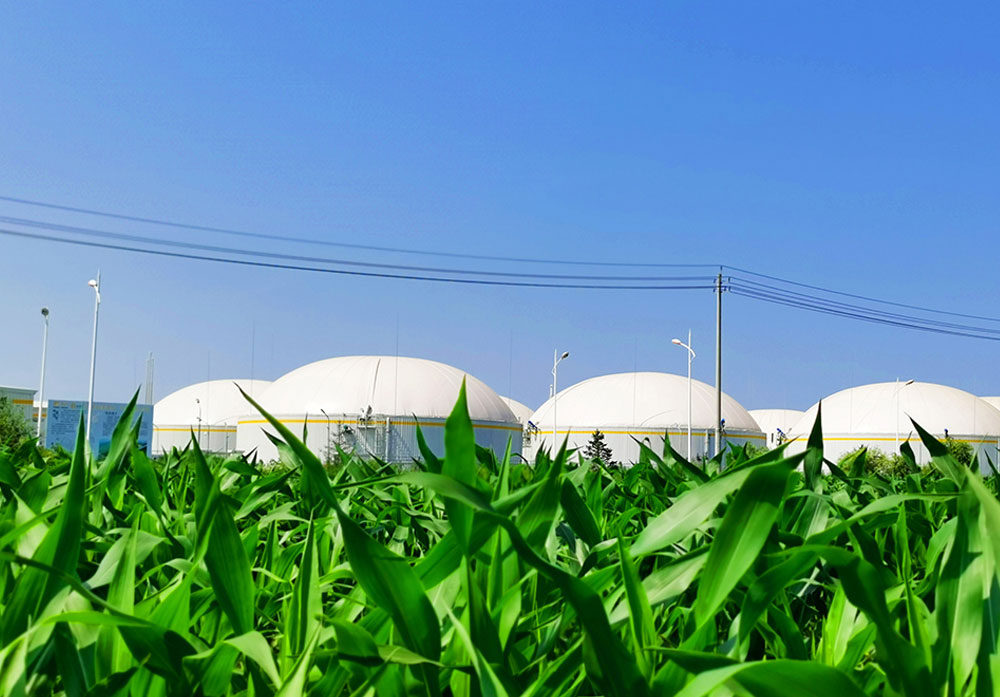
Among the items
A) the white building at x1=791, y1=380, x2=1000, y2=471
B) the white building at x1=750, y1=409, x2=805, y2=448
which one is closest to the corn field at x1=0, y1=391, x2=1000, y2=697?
the white building at x1=791, y1=380, x2=1000, y2=471

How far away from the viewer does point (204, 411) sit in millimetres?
60438

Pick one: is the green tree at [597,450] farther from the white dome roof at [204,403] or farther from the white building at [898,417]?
the white dome roof at [204,403]

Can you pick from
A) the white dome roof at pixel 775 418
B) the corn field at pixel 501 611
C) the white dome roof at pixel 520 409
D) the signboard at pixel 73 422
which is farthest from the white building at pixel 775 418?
the corn field at pixel 501 611

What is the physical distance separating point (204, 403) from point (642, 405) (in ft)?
104

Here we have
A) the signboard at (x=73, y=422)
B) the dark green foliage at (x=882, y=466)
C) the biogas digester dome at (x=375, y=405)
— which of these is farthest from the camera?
the biogas digester dome at (x=375, y=405)

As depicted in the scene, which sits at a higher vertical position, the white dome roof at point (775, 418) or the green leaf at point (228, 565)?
the white dome roof at point (775, 418)

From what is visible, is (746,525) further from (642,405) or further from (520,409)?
(520,409)

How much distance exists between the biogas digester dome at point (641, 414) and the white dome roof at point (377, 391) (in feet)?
13.2

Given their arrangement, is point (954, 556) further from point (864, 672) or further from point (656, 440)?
point (656, 440)

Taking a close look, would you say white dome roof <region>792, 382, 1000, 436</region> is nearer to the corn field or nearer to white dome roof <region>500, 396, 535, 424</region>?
white dome roof <region>500, 396, 535, 424</region>

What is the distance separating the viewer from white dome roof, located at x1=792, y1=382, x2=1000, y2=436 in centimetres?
4459

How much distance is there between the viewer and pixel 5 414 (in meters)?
29.3

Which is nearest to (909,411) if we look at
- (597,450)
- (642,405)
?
(642,405)

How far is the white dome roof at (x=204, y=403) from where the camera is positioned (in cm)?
5859
